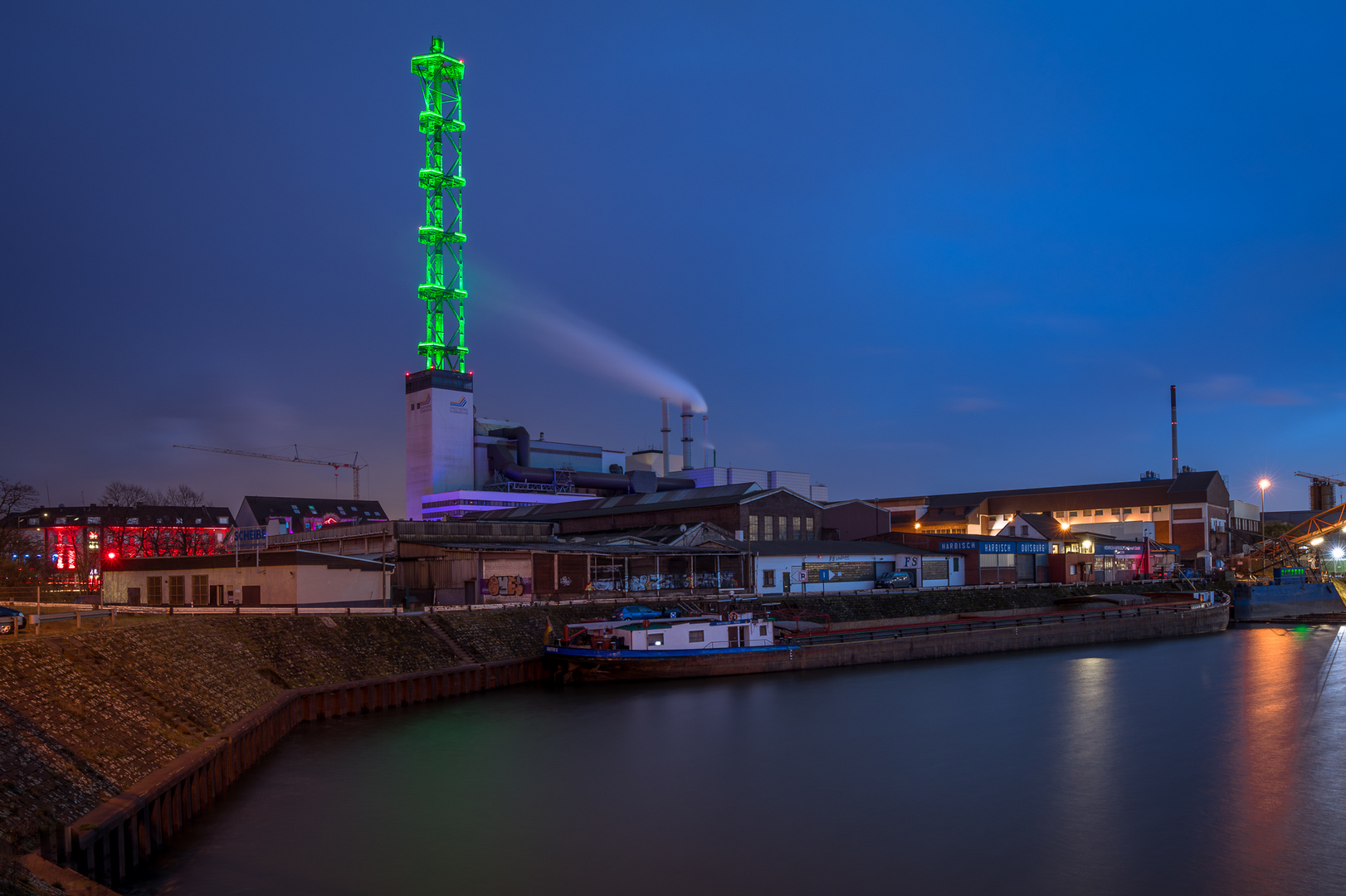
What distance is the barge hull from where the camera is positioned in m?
39.0

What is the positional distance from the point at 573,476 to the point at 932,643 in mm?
63347

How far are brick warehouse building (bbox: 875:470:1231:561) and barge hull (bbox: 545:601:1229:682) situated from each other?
3189 centimetres

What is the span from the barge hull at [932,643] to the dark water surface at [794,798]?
1.71 m

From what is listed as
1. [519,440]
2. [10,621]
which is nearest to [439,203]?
[519,440]

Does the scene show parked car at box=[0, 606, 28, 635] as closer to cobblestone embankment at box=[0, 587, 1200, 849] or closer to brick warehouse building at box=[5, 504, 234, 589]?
cobblestone embankment at box=[0, 587, 1200, 849]

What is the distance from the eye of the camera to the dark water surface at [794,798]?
17344mm

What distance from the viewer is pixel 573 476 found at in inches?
4210

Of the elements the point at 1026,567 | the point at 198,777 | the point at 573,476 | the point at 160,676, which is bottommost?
the point at 198,777

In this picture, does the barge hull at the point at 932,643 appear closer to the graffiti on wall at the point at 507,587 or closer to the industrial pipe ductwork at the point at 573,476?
the graffiti on wall at the point at 507,587

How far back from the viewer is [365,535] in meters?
58.8

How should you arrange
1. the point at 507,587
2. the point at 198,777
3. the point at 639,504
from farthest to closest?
the point at 639,504
the point at 507,587
the point at 198,777

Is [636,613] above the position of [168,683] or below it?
below

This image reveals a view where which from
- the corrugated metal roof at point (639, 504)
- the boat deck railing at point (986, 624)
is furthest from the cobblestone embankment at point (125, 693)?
the corrugated metal roof at point (639, 504)

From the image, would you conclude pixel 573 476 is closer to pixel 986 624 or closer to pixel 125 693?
pixel 986 624
